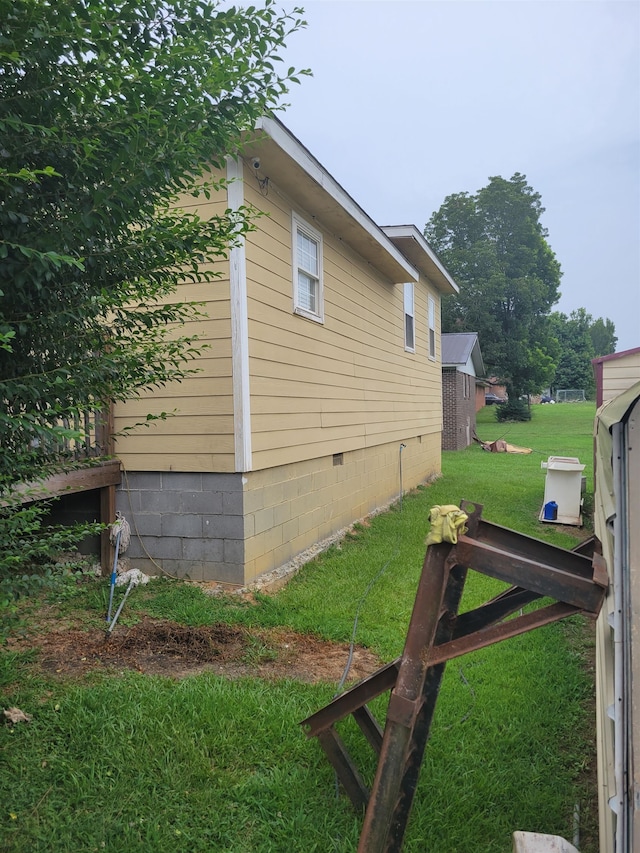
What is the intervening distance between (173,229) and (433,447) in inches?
485

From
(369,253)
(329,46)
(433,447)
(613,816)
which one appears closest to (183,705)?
(613,816)

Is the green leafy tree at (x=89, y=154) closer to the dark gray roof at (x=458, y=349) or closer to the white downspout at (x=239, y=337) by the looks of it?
the white downspout at (x=239, y=337)

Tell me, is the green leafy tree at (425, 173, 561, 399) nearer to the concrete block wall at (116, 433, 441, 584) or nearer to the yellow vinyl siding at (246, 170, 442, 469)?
the yellow vinyl siding at (246, 170, 442, 469)

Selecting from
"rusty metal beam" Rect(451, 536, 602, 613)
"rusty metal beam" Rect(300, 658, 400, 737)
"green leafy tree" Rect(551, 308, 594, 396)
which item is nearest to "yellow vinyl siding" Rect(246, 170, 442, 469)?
"rusty metal beam" Rect(300, 658, 400, 737)

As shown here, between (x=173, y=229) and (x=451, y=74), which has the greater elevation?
(x=451, y=74)

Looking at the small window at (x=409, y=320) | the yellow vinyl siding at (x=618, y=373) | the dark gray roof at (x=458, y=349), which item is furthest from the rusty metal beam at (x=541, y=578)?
the dark gray roof at (x=458, y=349)

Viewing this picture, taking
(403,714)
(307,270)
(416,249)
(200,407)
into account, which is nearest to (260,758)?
(403,714)

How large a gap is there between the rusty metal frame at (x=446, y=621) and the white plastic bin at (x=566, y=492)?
741cm

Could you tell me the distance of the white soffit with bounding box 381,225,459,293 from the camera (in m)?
10.0

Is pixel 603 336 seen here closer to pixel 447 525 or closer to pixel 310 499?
pixel 310 499

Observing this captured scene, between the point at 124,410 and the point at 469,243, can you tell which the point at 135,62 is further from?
the point at 469,243

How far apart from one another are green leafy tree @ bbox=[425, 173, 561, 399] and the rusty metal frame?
35.8 m

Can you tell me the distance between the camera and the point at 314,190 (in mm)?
6180

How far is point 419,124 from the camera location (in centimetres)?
4562
